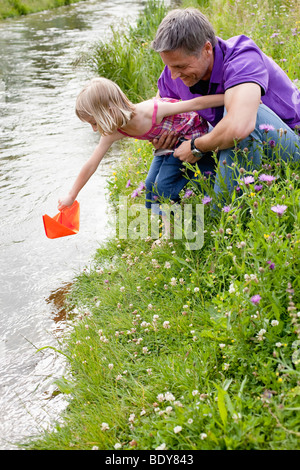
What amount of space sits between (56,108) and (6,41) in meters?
6.12

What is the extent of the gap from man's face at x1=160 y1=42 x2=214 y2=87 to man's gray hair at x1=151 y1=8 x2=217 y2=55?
0.03 meters

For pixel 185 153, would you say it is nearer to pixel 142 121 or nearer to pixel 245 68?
pixel 142 121

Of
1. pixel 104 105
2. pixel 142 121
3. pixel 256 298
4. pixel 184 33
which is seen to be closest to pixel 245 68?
pixel 184 33

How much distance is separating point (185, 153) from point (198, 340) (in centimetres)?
135

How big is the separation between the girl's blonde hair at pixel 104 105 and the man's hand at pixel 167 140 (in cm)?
35

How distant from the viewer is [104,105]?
3057mm

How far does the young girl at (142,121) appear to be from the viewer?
3.05 m

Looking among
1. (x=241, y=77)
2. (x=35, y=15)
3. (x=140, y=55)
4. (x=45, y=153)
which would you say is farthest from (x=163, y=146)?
(x=35, y=15)

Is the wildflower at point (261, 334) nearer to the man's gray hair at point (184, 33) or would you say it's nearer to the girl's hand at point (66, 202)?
the man's gray hair at point (184, 33)

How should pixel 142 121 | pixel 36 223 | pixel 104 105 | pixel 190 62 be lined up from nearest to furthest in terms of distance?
pixel 190 62 < pixel 104 105 < pixel 142 121 < pixel 36 223

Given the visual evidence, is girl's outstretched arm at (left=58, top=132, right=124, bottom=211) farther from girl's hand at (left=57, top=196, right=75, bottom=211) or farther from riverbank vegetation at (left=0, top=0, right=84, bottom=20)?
riverbank vegetation at (left=0, top=0, right=84, bottom=20)

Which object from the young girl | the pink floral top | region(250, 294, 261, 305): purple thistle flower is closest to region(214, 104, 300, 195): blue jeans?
the young girl

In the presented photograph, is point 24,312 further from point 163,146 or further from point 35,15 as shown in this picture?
point 35,15

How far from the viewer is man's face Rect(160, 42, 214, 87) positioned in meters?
2.82
